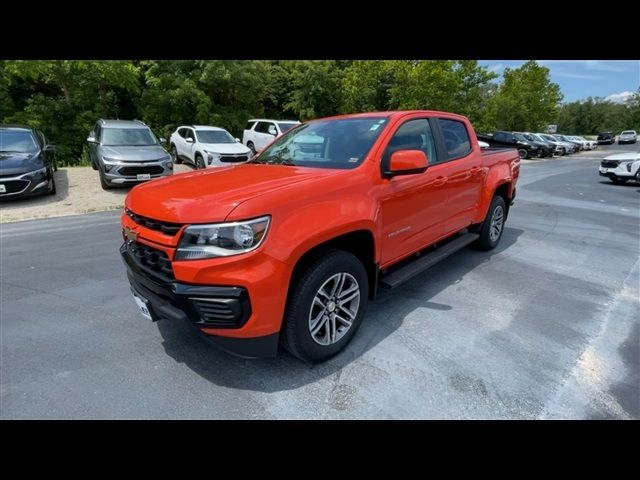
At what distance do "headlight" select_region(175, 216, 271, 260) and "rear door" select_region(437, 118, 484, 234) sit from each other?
240 centimetres

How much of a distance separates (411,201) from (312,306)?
146 centimetres

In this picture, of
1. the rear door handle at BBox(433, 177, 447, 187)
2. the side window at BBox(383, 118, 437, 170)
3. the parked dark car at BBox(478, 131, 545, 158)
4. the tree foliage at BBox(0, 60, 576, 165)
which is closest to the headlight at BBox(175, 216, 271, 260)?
the side window at BBox(383, 118, 437, 170)

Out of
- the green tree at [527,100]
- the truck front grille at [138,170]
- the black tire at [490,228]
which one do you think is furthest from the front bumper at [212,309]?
the green tree at [527,100]

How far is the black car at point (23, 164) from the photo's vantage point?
26.0 ft

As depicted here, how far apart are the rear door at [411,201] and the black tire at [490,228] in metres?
1.30

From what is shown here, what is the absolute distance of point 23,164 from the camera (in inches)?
321

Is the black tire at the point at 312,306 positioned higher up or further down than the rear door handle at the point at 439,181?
further down

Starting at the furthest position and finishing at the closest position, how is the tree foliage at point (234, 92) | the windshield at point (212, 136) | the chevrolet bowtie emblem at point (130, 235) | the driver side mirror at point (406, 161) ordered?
the tree foliage at point (234, 92), the windshield at point (212, 136), the driver side mirror at point (406, 161), the chevrolet bowtie emblem at point (130, 235)

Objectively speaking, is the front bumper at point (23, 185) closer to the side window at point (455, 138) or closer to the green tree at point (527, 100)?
the side window at point (455, 138)

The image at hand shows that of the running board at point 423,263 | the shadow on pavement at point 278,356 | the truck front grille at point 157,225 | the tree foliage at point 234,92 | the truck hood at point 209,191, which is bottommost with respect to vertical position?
the shadow on pavement at point 278,356

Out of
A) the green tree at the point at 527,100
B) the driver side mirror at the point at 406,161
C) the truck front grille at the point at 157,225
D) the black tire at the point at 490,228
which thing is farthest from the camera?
the green tree at the point at 527,100

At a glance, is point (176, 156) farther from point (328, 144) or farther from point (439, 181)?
point (439, 181)

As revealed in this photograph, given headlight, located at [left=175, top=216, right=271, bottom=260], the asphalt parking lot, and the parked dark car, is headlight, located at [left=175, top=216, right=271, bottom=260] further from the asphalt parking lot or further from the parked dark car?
the parked dark car
